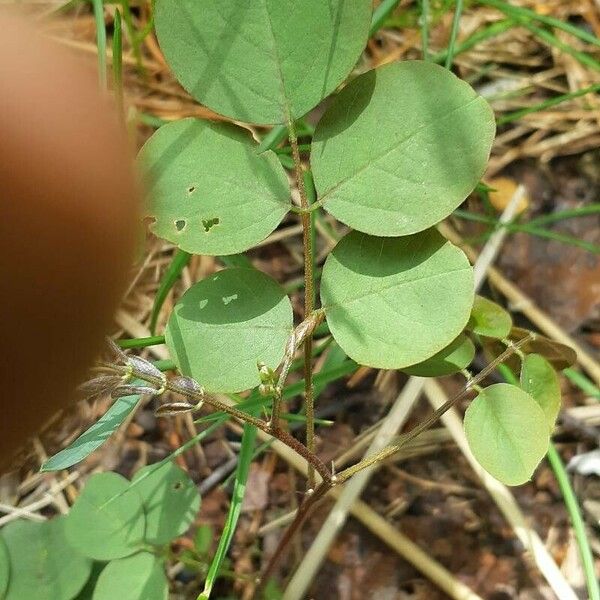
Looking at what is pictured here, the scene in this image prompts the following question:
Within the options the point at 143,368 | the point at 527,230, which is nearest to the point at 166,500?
the point at 143,368

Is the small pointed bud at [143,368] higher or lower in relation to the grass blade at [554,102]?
higher

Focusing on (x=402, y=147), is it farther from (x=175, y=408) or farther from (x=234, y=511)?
(x=234, y=511)

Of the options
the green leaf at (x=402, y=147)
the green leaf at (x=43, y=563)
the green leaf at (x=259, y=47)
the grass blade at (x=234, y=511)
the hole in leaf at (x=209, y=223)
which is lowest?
the green leaf at (x=43, y=563)

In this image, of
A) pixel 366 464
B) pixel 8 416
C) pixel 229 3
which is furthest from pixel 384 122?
pixel 8 416

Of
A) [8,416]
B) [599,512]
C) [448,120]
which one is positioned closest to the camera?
[8,416]

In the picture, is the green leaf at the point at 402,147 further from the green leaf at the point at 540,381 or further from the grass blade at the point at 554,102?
the grass blade at the point at 554,102

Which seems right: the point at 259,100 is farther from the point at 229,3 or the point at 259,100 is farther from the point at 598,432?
the point at 598,432

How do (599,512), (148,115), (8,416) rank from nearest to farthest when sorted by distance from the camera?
(8,416), (599,512), (148,115)

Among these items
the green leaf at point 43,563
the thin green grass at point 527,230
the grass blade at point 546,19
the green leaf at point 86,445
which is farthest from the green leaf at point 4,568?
the grass blade at point 546,19
